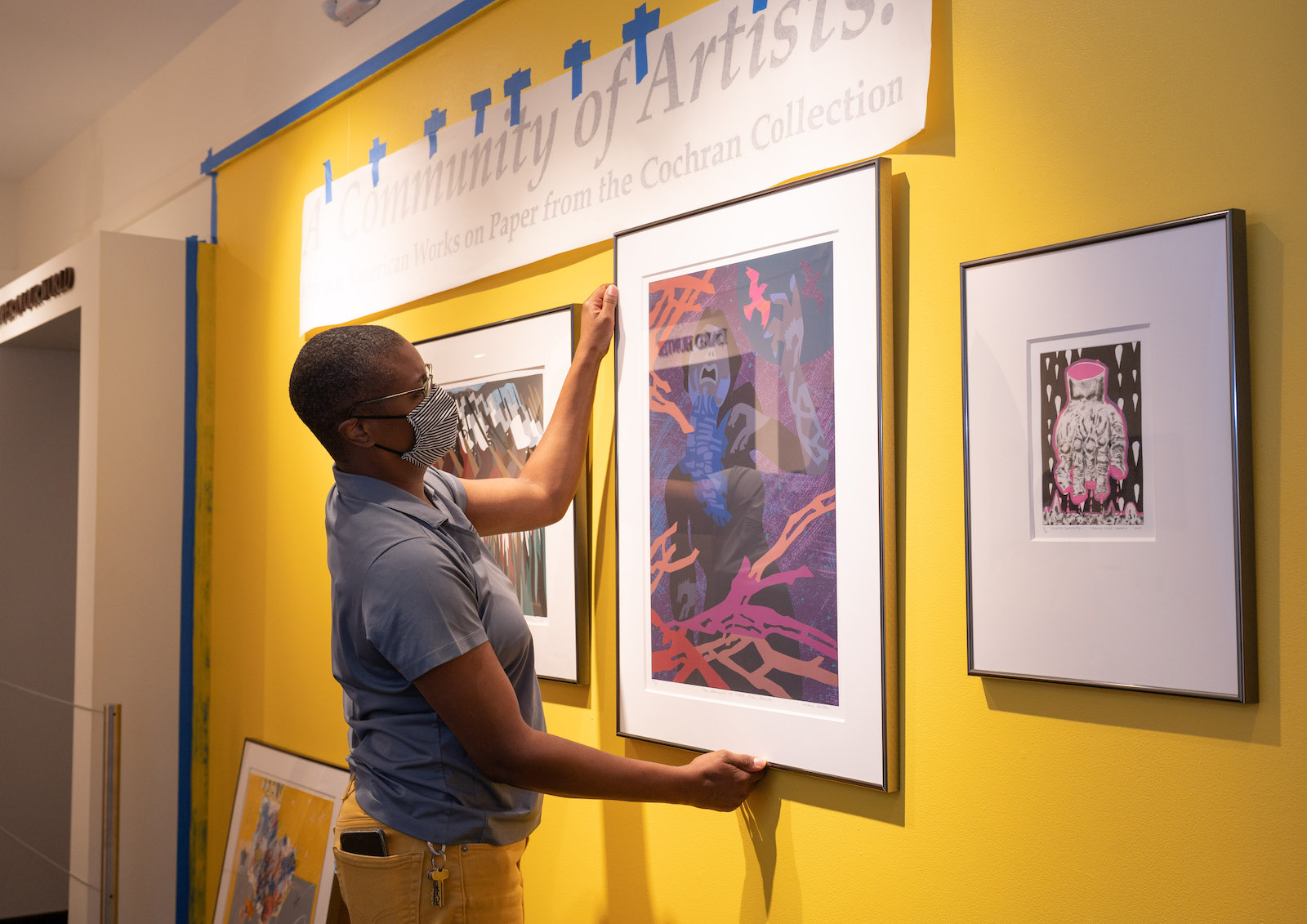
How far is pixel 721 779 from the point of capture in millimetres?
1605

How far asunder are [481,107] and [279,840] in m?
2.19

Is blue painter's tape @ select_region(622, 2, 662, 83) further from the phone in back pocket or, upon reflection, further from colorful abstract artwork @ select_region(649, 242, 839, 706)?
the phone in back pocket

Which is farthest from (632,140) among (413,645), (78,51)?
(78,51)

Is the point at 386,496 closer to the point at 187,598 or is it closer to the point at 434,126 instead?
the point at 434,126

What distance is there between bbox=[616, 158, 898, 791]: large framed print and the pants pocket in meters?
0.47

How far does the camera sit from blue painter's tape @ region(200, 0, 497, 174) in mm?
2420

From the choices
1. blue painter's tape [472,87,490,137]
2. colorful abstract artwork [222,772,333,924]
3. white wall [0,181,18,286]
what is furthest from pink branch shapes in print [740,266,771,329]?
white wall [0,181,18,286]

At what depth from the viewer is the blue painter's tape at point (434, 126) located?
248 centimetres

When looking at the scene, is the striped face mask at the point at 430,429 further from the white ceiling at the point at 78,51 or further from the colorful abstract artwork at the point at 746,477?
the white ceiling at the point at 78,51

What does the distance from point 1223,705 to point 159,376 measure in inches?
135

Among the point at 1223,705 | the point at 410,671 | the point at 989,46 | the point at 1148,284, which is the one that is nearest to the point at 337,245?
the point at 410,671

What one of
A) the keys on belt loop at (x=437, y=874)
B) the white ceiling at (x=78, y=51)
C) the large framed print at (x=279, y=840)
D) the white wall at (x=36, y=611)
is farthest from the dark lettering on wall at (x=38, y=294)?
the keys on belt loop at (x=437, y=874)

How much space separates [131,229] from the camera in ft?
14.0

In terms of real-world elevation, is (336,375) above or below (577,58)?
below
